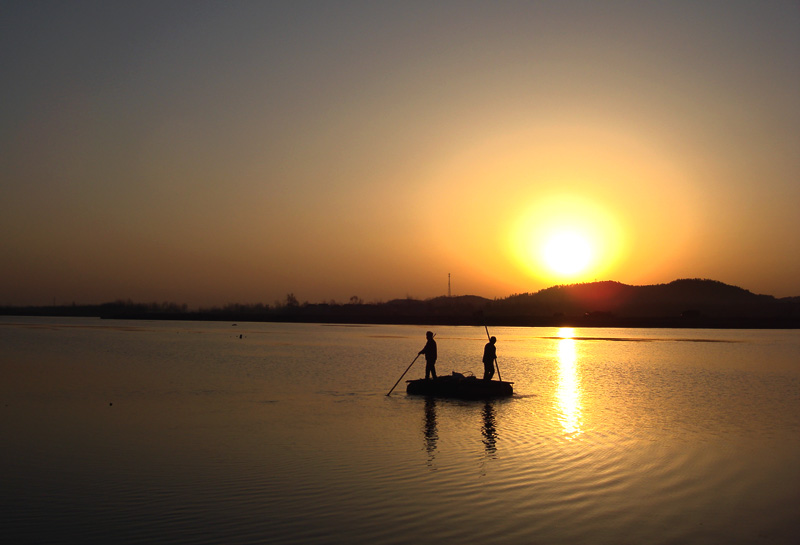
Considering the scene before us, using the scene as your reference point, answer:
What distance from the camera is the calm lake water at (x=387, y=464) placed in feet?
30.2

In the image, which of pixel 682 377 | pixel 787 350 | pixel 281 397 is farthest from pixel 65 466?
pixel 787 350

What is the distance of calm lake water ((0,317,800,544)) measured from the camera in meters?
9.20

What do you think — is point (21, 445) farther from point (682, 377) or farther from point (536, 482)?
point (682, 377)

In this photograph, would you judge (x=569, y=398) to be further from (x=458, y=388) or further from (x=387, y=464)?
(x=387, y=464)

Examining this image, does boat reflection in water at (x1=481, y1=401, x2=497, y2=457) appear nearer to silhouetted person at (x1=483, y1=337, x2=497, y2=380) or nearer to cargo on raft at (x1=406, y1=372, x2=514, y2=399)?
cargo on raft at (x1=406, y1=372, x2=514, y2=399)

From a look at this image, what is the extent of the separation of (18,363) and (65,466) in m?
28.3

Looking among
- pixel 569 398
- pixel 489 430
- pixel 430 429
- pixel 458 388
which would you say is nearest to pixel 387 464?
pixel 430 429

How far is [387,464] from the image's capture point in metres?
13.4

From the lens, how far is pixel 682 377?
34344 millimetres

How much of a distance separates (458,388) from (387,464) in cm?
1177

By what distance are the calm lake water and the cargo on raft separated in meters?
0.80

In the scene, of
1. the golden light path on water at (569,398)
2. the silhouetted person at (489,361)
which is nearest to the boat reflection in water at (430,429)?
the silhouetted person at (489,361)

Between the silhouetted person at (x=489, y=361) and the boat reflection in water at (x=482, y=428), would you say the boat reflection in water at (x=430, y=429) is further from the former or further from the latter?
the silhouetted person at (x=489, y=361)

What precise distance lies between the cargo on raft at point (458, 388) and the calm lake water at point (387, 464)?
802 mm
